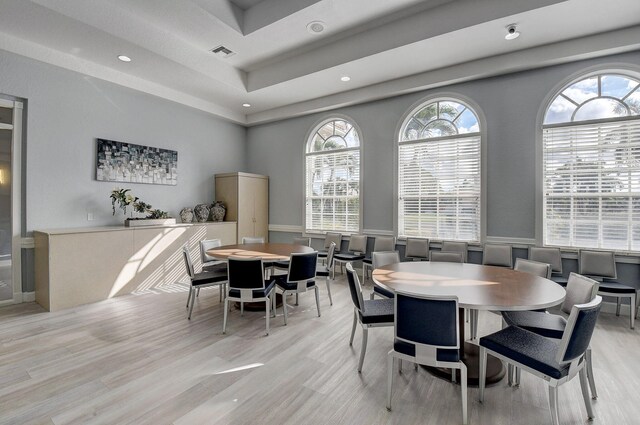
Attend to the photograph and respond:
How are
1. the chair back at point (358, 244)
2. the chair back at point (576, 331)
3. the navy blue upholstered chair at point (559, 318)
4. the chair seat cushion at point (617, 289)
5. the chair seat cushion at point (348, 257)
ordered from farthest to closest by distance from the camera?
the chair back at point (358, 244), the chair seat cushion at point (348, 257), the chair seat cushion at point (617, 289), the navy blue upholstered chair at point (559, 318), the chair back at point (576, 331)

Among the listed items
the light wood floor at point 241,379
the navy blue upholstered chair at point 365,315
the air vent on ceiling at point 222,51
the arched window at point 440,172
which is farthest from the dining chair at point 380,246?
the air vent on ceiling at point 222,51

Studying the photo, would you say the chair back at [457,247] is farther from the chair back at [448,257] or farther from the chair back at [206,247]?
the chair back at [206,247]

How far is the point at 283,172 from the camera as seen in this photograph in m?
7.14

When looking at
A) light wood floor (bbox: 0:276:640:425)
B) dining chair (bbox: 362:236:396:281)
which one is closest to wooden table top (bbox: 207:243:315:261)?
light wood floor (bbox: 0:276:640:425)

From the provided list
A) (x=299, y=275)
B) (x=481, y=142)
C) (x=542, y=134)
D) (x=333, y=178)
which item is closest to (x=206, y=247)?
(x=299, y=275)

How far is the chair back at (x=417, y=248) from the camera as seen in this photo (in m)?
5.08

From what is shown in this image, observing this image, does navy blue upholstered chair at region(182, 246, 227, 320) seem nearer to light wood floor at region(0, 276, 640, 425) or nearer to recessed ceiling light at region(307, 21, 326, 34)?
light wood floor at region(0, 276, 640, 425)

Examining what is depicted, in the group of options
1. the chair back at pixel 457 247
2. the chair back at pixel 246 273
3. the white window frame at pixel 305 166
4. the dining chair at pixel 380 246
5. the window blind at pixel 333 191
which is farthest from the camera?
the window blind at pixel 333 191

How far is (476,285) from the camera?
8.22ft

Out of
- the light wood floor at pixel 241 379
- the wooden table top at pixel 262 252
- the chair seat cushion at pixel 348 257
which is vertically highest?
the wooden table top at pixel 262 252

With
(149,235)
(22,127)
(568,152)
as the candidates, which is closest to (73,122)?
(22,127)

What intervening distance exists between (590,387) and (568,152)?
3391mm

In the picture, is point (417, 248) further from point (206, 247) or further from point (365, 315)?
point (206, 247)

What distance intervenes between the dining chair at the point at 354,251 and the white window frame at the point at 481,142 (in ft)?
2.14
